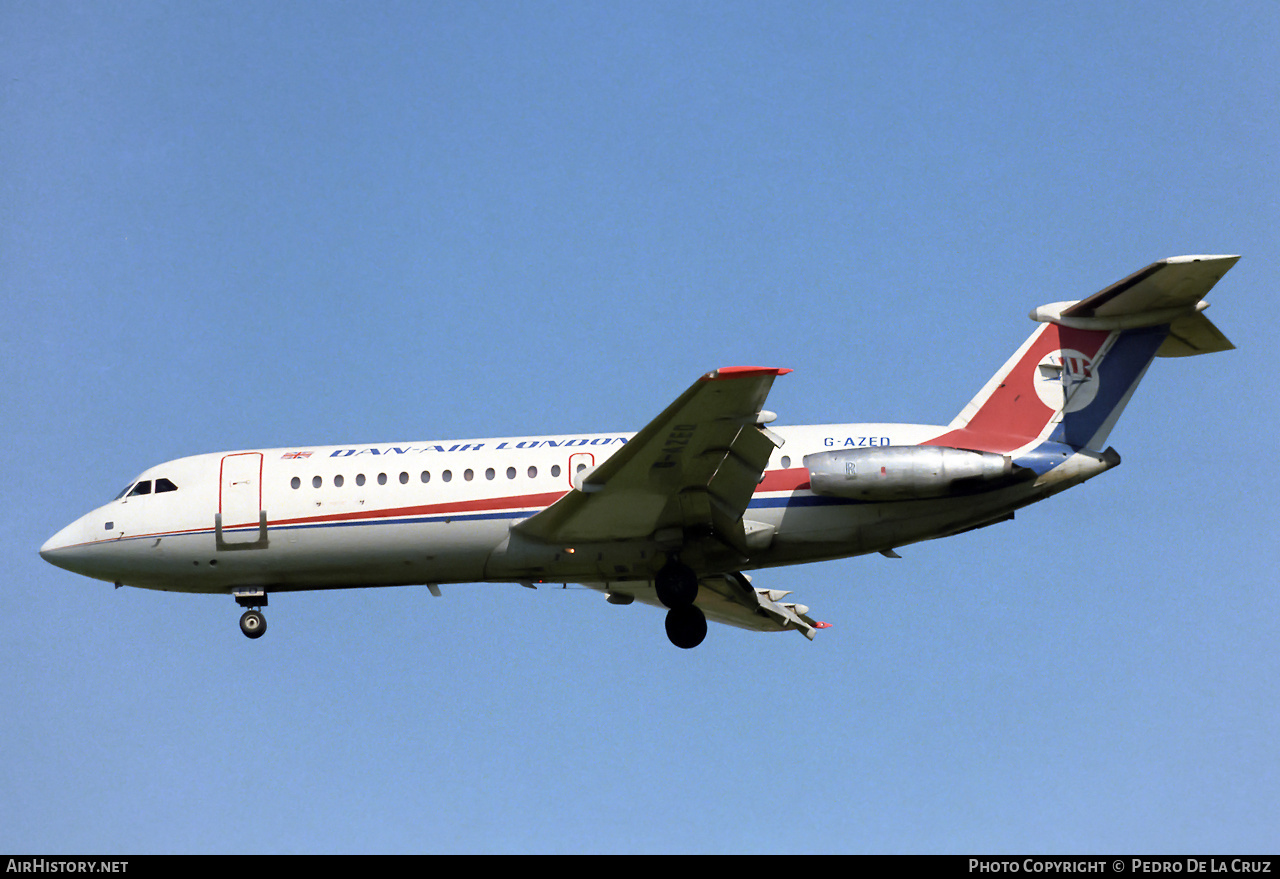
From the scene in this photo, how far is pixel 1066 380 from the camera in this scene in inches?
1000

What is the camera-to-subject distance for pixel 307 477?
25.8 m

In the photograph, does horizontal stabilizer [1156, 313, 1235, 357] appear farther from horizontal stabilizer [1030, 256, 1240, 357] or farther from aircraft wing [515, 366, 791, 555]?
aircraft wing [515, 366, 791, 555]

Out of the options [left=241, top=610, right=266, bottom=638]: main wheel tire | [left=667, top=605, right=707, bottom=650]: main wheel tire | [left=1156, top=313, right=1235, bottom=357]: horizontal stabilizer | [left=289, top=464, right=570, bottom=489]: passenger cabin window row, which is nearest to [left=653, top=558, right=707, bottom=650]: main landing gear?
[left=667, top=605, right=707, bottom=650]: main wheel tire

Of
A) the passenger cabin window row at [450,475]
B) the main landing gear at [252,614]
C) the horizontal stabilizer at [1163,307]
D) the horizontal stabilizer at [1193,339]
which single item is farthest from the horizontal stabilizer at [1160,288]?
the main landing gear at [252,614]

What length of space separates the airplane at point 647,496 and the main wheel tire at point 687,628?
0.23 meters

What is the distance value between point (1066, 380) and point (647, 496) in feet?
25.6

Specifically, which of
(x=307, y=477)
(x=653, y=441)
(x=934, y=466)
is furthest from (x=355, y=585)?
(x=934, y=466)

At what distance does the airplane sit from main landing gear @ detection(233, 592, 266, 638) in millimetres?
32

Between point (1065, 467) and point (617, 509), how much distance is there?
7.77 m

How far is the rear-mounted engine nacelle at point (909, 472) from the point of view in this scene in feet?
78.0

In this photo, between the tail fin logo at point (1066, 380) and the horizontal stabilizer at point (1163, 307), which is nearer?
the horizontal stabilizer at point (1163, 307)

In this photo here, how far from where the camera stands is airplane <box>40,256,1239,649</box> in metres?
24.2

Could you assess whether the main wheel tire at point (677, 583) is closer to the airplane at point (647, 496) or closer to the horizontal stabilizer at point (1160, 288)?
the airplane at point (647, 496)
